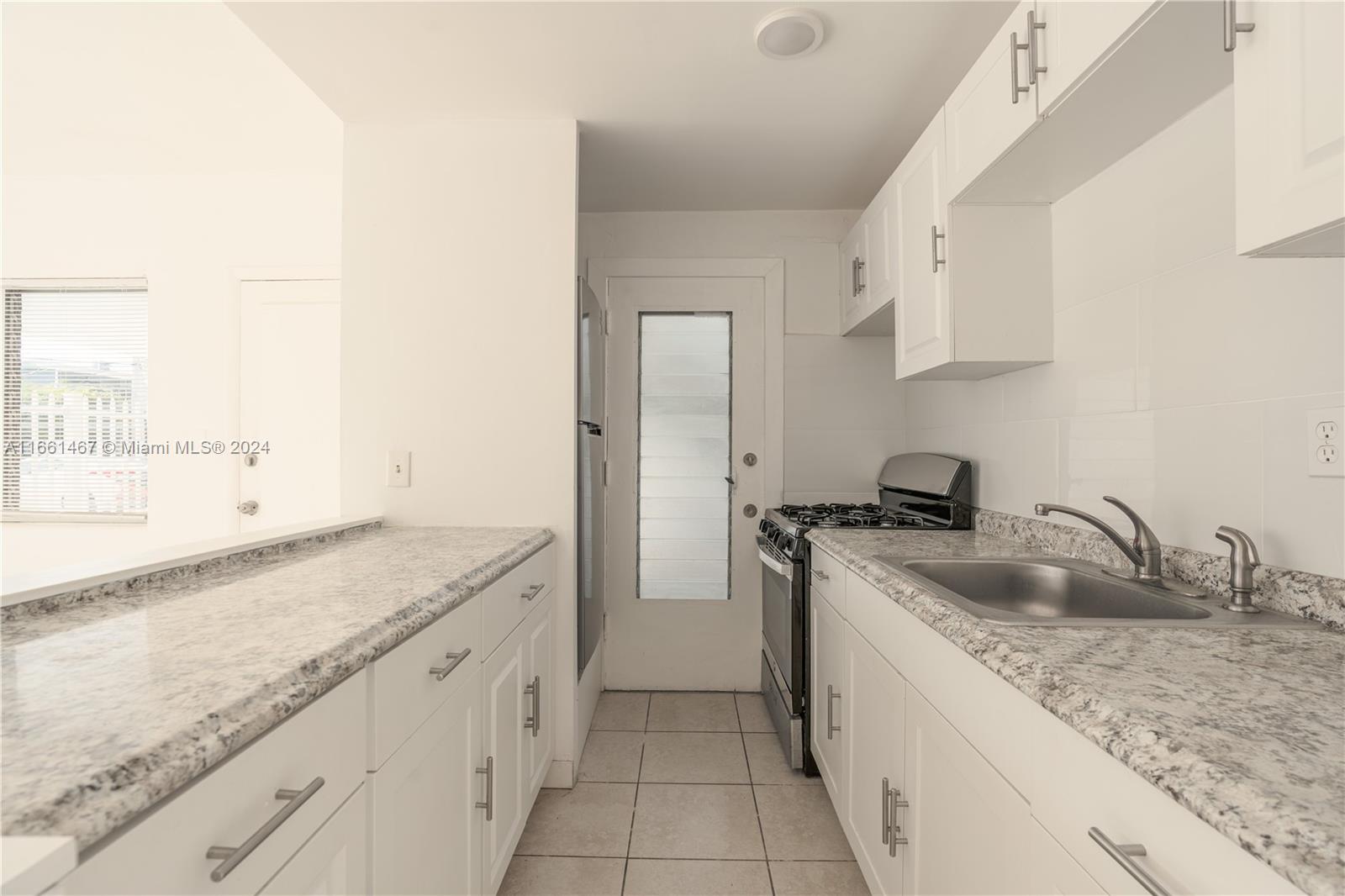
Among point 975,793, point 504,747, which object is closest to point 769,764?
point 504,747

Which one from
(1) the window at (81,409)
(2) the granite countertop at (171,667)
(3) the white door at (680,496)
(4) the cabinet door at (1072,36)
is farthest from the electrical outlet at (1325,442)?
(1) the window at (81,409)

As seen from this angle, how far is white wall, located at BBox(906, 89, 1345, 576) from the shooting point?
1.04 m

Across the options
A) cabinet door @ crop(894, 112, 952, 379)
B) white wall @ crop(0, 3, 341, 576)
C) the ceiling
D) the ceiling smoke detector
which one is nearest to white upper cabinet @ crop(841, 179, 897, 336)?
cabinet door @ crop(894, 112, 952, 379)

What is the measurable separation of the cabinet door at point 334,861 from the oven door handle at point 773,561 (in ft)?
5.17

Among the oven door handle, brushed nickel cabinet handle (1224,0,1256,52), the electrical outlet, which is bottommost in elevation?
the oven door handle

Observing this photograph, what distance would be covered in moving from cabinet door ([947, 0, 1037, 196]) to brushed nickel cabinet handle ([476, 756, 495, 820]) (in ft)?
6.10

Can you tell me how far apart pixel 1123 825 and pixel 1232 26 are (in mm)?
1037

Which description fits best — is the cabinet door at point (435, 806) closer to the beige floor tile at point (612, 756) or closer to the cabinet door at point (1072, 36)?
the beige floor tile at point (612, 756)

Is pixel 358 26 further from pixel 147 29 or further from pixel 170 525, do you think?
pixel 170 525

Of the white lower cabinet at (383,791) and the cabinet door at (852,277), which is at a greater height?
the cabinet door at (852,277)

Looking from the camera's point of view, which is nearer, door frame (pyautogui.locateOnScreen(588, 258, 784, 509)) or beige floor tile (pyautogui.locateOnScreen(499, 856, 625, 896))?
Answer: beige floor tile (pyautogui.locateOnScreen(499, 856, 625, 896))

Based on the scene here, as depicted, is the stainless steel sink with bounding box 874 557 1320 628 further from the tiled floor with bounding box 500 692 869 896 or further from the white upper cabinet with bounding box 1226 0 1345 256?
the tiled floor with bounding box 500 692 869 896

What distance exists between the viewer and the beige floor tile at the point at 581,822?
183 centimetres

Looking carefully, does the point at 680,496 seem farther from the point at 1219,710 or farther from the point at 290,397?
the point at 1219,710
